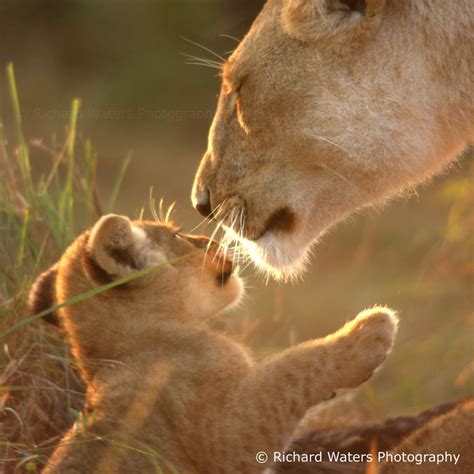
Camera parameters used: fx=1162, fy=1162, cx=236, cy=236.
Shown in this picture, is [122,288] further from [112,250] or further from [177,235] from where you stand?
[177,235]

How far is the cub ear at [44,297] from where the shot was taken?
3.24m

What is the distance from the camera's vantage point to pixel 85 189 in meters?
4.13

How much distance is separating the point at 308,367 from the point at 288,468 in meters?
0.35

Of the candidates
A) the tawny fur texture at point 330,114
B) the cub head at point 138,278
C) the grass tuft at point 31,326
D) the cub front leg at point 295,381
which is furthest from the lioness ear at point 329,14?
the grass tuft at point 31,326

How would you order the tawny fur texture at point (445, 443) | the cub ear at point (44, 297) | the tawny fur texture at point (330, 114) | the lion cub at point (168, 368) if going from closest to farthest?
1. the tawny fur texture at point (445, 443)
2. the lion cub at point (168, 368)
3. the tawny fur texture at point (330, 114)
4. the cub ear at point (44, 297)

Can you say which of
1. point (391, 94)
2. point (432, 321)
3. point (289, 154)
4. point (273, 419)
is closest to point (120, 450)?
point (273, 419)

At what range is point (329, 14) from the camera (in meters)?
3.04

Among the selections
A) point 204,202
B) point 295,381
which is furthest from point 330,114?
point 295,381

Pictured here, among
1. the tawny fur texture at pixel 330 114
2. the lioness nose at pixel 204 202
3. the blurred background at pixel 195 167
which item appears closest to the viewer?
the tawny fur texture at pixel 330 114

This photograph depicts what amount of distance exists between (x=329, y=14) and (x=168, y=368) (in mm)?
1017

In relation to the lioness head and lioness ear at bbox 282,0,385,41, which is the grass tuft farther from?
lioness ear at bbox 282,0,385,41

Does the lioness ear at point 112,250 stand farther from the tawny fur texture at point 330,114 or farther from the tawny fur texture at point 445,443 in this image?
the tawny fur texture at point 445,443

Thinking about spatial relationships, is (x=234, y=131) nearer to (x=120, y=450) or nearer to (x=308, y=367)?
(x=308, y=367)

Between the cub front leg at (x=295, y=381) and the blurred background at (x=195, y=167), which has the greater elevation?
the cub front leg at (x=295, y=381)
